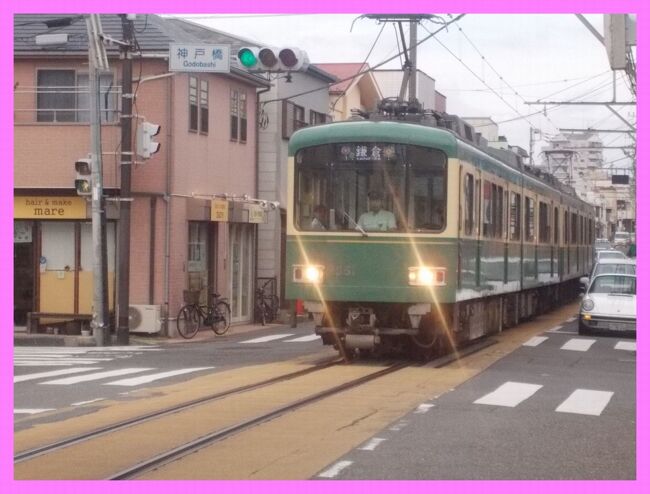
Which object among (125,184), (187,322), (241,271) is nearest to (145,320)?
(187,322)

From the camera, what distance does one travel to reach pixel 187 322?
25.4 meters

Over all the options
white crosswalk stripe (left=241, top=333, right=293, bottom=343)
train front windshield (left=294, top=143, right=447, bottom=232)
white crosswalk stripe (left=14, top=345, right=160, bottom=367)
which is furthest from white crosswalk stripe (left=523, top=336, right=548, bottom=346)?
white crosswalk stripe (left=14, top=345, right=160, bottom=367)

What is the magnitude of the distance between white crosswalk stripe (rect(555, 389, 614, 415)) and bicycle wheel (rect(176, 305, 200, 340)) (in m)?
12.5

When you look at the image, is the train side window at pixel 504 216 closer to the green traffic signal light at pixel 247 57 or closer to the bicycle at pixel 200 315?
the green traffic signal light at pixel 247 57

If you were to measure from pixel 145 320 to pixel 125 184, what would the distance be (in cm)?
332

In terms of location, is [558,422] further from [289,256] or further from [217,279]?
[217,279]

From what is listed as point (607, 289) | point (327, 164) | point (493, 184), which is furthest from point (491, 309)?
point (327, 164)

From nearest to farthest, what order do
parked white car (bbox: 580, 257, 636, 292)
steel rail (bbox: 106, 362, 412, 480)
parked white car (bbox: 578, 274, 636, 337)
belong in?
1. steel rail (bbox: 106, 362, 412, 480)
2. parked white car (bbox: 578, 274, 636, 337)
3. parked white car (bbox: 580, 257, 636, 292)

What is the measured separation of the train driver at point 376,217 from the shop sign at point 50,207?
11.1 m

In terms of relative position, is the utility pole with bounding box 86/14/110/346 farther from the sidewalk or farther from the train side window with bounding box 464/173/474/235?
the train side window with bounding box 464/173/474/235

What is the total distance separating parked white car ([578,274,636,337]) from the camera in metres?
24.5

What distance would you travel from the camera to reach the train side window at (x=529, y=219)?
24.3 meters

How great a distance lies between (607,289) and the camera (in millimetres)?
25250

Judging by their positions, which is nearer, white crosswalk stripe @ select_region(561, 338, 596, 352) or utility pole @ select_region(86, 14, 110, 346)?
white crosswalk stripe @ select_region(561, 338, 596, 352)
